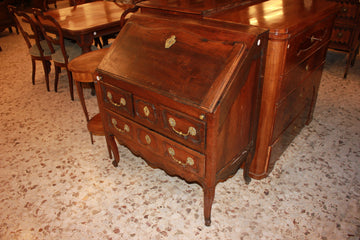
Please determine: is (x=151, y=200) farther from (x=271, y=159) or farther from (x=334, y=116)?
(x=334, y=116)

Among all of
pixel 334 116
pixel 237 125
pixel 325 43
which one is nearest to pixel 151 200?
pixel 237 125

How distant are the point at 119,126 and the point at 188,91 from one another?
765 millimetres

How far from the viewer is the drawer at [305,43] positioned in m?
1.77

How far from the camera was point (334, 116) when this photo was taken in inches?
116

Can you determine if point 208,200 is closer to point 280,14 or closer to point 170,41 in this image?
point 170,41

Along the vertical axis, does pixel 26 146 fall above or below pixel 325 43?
below

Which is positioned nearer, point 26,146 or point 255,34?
point 255,34

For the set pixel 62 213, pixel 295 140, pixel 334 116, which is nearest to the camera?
pixel 62 213

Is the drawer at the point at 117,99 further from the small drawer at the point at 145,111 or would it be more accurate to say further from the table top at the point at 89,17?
the table top at the point at 89,17

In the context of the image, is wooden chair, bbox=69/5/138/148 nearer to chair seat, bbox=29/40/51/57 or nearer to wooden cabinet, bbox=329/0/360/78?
chair seat, bbox=29/40/51/57

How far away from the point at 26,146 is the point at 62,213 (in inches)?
40.7

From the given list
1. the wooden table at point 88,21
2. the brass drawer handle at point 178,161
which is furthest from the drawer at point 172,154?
the wooden table at point 88,21

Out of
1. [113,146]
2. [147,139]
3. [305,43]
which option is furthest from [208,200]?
[305,43]

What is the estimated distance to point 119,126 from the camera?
207cm
